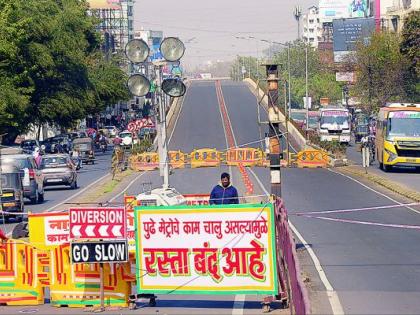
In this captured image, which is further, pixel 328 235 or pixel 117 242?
pixel 328 235

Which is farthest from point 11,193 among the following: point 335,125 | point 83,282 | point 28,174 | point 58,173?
point 335,125

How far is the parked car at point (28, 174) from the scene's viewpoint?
3791 centimetres

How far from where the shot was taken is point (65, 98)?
81.2 m

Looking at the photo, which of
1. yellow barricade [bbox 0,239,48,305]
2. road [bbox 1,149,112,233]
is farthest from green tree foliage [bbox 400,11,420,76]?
yellow barricade [bbox 0,239,48,305]

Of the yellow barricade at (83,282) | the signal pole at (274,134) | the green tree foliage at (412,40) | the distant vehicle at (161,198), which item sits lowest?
the yellow barricade at (83,282)

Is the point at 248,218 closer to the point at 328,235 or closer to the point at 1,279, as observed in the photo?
the point at 1,279

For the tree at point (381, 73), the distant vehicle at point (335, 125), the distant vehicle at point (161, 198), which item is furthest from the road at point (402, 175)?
the tree at point (381, 73)

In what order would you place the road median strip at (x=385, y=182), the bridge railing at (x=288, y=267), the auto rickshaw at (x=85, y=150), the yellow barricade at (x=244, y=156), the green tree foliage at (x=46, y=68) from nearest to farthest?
the bridge railing at (x=288, y=267) → the road median strip at (x=385, y=182) → the yellow barricade at (x=244, y=156) → the green tree foliage at (x=46, y=68) → the auto rickshaw at (x=85, y=150)

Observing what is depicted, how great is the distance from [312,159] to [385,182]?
1674 centimetres

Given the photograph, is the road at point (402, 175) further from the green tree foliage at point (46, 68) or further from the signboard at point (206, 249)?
the signboard at point (206, 249)

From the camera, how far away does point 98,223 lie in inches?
621

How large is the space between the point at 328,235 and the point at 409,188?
1612 centimetres

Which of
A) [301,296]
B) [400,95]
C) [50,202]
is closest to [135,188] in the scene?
[50,202]

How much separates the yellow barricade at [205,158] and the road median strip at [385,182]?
25.0 feet
